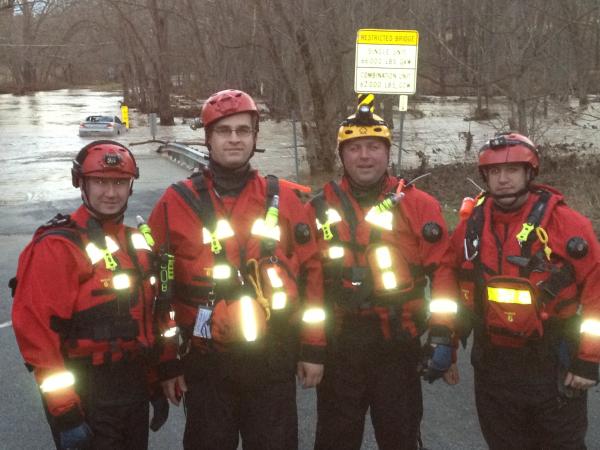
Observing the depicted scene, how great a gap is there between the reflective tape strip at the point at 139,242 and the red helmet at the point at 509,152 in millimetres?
1817

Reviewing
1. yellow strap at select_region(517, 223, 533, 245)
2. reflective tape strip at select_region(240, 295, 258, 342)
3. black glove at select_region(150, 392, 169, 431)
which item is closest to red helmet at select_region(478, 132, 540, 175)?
yellow strap at select_region(517, 223, 533, 245)

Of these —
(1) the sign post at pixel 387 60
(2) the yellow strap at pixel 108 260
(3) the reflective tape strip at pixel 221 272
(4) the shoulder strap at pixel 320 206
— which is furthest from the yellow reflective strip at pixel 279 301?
(1) the sign post at pixel 387 60

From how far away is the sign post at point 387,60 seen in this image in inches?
426

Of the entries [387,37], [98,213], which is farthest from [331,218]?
[387,37]

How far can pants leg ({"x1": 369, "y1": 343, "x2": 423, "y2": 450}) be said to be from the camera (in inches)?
141

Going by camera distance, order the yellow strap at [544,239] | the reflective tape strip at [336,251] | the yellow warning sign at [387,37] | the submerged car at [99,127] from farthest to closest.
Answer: the submerged car at [99,127] < the yellow warning sign at [387,37] < the reflective tape strip at [336,251] < the yellow strap at [544,239]

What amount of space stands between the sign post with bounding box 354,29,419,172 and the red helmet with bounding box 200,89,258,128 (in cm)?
776

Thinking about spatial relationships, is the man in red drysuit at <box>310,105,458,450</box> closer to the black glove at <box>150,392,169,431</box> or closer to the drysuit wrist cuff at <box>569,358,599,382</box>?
the drysuit wrist cuff at <box>569,358,599,382</box>

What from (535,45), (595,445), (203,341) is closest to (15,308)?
(203,341)

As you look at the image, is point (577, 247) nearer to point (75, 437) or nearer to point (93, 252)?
point (93, 252)

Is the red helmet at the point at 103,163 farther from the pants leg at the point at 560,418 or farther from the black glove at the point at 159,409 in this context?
the pants leg at the point at 560,418

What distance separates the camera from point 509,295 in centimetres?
328

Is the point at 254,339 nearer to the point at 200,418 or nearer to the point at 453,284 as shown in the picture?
the point at 200,418

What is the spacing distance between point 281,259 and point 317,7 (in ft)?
46.7
